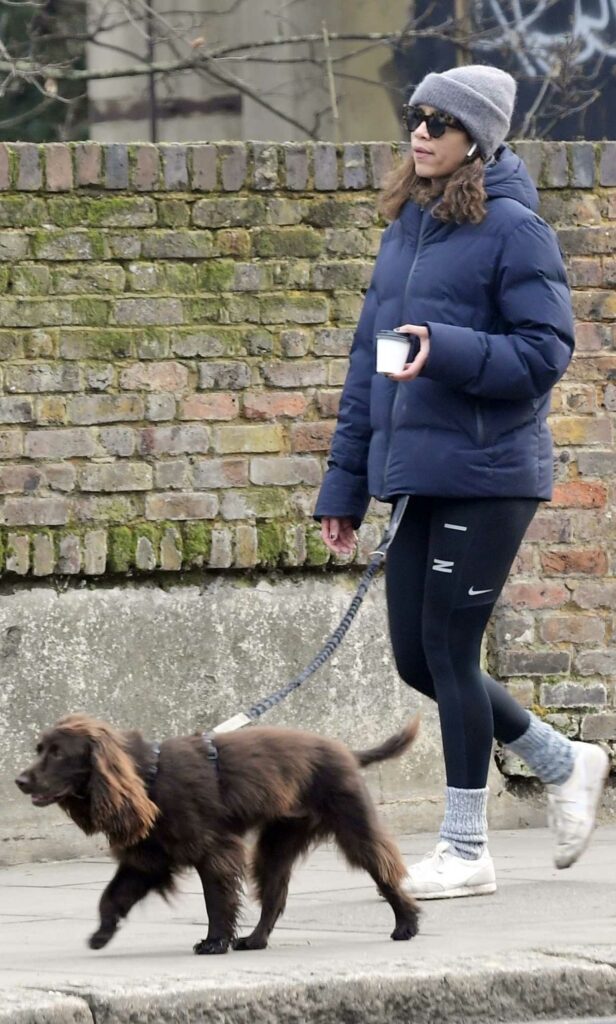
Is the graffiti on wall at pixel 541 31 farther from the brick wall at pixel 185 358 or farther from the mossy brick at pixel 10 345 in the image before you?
the mossy brick at pixel 10 345

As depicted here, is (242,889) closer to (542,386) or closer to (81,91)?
(542,386)

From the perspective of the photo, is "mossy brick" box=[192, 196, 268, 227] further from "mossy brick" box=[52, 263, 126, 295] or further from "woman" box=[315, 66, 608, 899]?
"woman" box=[315, 66, 608, 899]

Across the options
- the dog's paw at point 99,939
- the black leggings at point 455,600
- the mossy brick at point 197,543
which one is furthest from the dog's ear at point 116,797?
the mossy brick at point 197,543

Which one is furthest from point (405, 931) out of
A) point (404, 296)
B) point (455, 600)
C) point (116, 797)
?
point (404, 296)

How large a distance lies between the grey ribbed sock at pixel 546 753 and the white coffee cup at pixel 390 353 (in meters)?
1.16

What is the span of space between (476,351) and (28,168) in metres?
2.17

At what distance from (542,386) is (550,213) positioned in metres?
2.01

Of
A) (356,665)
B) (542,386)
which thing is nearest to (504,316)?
(542,386)

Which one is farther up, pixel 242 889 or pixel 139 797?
pixel 139 797

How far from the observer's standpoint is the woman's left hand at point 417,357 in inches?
187

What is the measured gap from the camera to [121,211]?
21.1 feet

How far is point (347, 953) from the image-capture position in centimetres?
434

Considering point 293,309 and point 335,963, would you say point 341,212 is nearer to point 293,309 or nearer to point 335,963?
point 293,309

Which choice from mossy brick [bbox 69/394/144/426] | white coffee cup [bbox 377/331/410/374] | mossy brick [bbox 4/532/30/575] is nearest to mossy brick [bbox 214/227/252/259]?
mossy brick [bbox 69/394/144/426]
